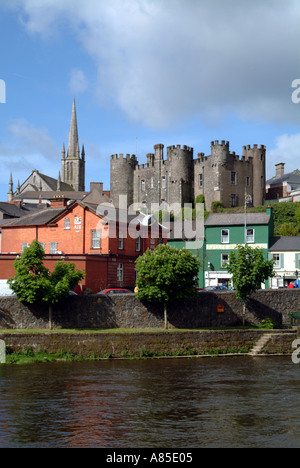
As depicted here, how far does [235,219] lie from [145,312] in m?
27.4

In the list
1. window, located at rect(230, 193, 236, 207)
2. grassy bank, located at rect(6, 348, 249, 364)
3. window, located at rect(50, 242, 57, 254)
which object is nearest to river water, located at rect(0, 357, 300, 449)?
grassy bank, located at rect(6, 348, 249, 364)

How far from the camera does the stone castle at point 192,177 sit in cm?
10912

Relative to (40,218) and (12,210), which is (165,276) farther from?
(12,210)

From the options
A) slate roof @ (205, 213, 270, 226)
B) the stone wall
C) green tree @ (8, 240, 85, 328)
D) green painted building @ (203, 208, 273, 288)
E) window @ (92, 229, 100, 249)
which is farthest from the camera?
slate roof @ (205, 213, 270, 226)

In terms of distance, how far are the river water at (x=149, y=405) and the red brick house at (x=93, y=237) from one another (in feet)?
59.9

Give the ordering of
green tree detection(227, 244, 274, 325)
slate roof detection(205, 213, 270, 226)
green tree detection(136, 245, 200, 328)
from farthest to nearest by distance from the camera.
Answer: slate roof detection(205, 213, 270, 226), green tree detection(227, 244, 274, 325), green tree detection(136, 245, 200, 328)

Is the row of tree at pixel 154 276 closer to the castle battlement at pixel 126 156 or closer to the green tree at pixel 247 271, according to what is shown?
the green tree at pixel 247 271

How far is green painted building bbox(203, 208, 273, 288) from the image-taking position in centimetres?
6419

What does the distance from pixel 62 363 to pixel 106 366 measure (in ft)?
8.55

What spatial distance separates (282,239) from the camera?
6444 centimetres

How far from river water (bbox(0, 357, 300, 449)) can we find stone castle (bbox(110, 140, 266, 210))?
76.4m

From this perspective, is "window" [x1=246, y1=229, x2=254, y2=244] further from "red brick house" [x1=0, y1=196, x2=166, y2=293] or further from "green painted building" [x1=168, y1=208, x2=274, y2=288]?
"red brick house" [x1=0, y1=196, x2=166, y2=293]

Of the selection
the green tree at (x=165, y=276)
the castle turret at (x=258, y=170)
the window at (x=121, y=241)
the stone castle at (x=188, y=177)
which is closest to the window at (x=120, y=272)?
the window at (x=121, y=241)
